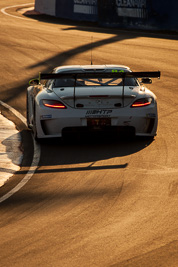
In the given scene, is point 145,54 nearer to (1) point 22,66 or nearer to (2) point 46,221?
(1) point 22,66

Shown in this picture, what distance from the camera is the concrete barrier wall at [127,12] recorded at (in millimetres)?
30250

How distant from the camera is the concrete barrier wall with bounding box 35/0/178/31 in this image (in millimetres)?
30250

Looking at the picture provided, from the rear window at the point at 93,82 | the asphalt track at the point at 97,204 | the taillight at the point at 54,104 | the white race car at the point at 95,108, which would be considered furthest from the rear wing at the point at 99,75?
the asphalt track at the point at 97,204

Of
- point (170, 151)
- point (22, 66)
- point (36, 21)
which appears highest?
point (170, 151)

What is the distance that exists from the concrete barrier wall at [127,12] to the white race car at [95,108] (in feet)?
63.7

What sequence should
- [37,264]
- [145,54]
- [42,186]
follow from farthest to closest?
[145,54] < [42,186] < [37,264]

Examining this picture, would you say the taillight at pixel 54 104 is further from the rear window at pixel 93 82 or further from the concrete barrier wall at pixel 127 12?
the concrete barrier wall at pixel 127 12

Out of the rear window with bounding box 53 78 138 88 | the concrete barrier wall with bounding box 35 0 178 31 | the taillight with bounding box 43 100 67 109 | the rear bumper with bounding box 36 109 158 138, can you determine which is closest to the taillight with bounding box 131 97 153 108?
the rear bumper with bounding box 36 109 158 138

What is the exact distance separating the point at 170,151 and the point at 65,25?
25.7 m

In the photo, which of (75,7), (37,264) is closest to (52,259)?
(37,264)

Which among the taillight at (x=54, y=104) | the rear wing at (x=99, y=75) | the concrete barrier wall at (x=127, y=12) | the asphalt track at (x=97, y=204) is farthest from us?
the concrete barrier wall at (x=127, y=12)

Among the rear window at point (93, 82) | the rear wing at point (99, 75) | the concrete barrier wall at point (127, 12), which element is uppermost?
the rear wing at point (99, 75)

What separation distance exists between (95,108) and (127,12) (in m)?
22.5

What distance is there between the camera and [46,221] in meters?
7.16
